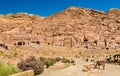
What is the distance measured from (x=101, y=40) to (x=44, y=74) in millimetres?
78202

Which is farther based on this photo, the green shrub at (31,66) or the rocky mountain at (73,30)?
the rocky mountain at (73,30)

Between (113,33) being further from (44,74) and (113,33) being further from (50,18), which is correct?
(44,74)

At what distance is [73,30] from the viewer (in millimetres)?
99000

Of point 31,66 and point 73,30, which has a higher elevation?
point 73,30

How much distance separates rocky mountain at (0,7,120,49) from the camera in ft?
293

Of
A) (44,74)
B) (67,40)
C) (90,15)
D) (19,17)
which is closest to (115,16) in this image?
(90,15)

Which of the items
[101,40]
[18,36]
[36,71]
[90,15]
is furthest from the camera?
[90,15]

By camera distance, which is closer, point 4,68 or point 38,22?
point 4,68

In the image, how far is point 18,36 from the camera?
87500 millimetres

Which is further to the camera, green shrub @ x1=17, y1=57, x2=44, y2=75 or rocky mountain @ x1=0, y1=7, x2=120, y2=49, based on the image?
rocky mountain @ x1=0, y1=7, x2=120, y2=49

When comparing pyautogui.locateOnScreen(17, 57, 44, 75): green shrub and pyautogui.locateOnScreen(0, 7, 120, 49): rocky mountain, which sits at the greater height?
pyautogui.locateOnScreen(0, 7, 120, 49): rocky mountain

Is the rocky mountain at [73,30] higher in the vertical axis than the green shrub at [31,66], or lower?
higher

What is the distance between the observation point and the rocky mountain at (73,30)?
293 feet

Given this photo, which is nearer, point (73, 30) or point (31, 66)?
point (31, 66)
